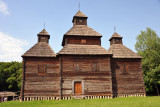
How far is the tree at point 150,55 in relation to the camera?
3064 centimetres

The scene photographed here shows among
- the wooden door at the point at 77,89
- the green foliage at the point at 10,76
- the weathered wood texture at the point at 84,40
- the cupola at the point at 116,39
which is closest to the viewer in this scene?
the wooden door at the point at 77,89

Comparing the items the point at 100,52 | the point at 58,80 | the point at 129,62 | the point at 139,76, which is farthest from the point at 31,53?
the point at 139,76

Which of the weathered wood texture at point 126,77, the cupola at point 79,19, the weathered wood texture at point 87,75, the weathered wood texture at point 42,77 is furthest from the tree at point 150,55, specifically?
the weathered wood texture at point 42,77

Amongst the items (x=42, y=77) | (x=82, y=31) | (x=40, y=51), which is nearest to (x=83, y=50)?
(x=82, y=31)

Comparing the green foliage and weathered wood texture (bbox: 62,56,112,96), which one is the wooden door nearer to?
weathered wood texture (bbox: 62,56,112,96)

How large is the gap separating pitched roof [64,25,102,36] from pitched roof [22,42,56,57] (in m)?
4.00

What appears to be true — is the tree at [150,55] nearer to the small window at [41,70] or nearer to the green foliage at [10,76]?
the small window at [41,70]

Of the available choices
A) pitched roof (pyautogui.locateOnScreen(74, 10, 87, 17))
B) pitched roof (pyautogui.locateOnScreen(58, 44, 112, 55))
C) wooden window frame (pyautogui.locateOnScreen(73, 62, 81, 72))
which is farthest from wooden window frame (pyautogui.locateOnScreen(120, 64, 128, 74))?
pitched roof (pyautogui.locateOnScreen(74, 10, 87, 17))

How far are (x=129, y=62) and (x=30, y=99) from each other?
1580 centimetres

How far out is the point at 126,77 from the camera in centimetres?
2214

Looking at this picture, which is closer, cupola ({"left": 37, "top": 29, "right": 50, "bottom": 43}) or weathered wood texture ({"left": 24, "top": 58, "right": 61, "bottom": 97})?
weathered wood texture ({"left": 24, "top": 58, "right": 61, "bottom": 97})

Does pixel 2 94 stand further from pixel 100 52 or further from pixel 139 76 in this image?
pixel 139 76

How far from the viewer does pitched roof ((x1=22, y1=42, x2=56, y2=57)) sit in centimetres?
2078

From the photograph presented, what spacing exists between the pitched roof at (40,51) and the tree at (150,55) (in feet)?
71.2
